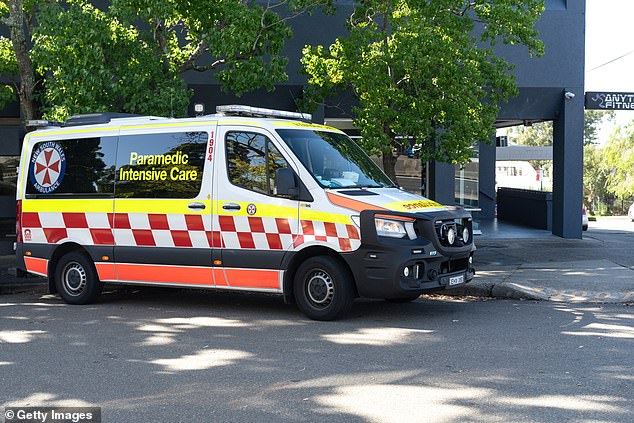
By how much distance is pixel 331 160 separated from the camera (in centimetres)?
959

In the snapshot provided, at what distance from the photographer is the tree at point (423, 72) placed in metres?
12.9

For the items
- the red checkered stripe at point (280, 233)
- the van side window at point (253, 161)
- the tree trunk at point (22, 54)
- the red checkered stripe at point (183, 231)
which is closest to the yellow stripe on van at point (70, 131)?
the red checkered stripe at point (183, 231)

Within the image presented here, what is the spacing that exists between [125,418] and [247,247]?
4.12 metres

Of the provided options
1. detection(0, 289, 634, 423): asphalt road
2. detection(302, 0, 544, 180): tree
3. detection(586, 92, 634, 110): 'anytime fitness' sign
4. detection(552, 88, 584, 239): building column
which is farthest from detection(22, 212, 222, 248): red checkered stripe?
detection(586, 92, 634, 110): 'anytime fitness' sign

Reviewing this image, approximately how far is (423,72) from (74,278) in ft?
20.4

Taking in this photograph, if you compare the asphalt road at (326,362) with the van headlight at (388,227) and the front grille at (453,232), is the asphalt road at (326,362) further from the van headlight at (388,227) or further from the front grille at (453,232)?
the van headlight at (388,227)

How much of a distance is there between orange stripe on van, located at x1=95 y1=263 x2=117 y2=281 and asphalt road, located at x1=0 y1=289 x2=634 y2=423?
0.41 m

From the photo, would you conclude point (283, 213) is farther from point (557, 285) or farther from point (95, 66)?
point (95, 66)

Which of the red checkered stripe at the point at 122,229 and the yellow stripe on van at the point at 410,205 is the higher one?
the yellow stripe on van at the point at 410,205

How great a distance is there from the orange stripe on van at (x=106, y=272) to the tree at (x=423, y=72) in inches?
190

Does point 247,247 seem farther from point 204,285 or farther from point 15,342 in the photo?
point 15,342

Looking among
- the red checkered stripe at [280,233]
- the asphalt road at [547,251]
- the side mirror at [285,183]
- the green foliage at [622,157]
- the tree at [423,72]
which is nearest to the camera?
the red checkered stripe at [280,233]

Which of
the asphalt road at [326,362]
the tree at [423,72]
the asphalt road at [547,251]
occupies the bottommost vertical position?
the asphalt road at [326,362]

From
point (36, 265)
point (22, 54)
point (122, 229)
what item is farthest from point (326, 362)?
point (22, 54)
